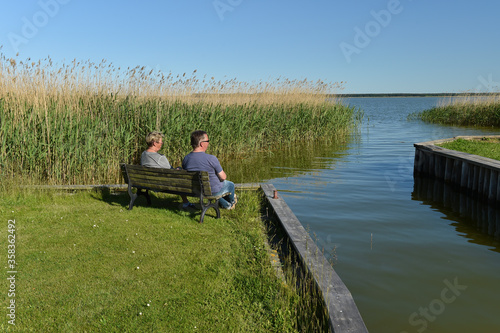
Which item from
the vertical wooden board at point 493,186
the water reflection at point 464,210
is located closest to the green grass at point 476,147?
the water reflection at point 464,210

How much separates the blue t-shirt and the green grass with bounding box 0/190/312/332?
60 cm

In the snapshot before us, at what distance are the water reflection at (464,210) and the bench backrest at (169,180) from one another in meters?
4.91

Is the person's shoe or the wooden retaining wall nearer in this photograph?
the person's shoe

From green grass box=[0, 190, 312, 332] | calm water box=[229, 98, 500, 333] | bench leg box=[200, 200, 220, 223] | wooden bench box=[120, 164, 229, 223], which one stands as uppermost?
wooden bench box=[120, 164, 229, 223]

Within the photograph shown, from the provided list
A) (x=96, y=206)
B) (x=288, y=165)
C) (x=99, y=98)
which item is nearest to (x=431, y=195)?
(x=288, y=165)

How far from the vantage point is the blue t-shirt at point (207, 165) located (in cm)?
693

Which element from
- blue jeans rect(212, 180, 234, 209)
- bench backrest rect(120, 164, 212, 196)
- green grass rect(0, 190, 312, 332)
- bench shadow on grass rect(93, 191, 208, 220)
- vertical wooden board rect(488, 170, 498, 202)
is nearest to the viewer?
green grass rect(0, 190, 312, 332)

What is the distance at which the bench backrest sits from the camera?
6.58 m

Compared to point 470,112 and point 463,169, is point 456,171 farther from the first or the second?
point 470,112

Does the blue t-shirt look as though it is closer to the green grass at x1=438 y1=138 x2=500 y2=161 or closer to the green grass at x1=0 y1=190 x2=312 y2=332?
the green grass at x1=0 y1=190 x2=312 y2=332

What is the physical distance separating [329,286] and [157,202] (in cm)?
487

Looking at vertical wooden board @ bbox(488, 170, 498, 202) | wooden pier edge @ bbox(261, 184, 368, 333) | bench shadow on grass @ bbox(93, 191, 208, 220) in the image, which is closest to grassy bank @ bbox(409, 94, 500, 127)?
vertical wooden board @ bbox(488, 170, 498, 202)

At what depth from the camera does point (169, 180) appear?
6871mm

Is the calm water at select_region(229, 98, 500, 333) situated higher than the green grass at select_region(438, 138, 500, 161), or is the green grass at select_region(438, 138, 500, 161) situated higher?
the green grass at select_region(438, 138, 500, 161)
